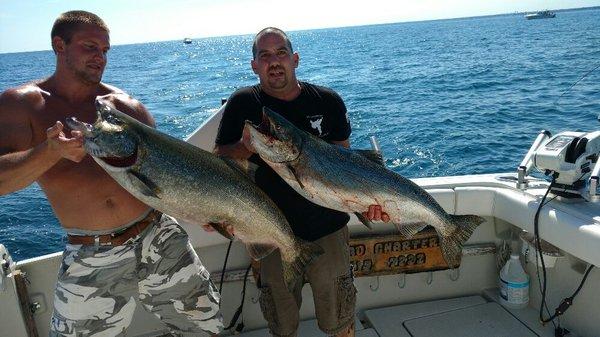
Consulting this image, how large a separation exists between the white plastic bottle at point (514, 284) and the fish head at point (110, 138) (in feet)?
11.5

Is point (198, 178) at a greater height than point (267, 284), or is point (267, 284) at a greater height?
point (198, 178)

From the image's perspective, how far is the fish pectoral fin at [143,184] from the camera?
2594 millimetres

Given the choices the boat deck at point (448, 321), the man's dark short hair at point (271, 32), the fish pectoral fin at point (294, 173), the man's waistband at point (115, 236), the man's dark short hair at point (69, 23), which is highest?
the man's dark short hair at point (69, 23)

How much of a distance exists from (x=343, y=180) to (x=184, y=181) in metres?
1.00

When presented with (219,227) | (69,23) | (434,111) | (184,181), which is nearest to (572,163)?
(219,227)

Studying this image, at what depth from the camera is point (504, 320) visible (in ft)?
13.8

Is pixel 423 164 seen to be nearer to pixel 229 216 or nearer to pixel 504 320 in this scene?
pixel 504 320

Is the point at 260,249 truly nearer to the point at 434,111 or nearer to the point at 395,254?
the point at 395,254

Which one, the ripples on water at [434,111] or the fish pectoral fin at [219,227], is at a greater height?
the fish pectoral fin at [219,227]

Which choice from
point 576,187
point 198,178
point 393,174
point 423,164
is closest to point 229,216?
point 198,178

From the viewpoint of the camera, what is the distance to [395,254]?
439 centimetres

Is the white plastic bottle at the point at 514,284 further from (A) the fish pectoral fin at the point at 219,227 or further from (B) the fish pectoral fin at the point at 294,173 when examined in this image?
(A) the fish pectoral fin at the point at 219,227

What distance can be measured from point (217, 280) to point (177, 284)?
1004mm

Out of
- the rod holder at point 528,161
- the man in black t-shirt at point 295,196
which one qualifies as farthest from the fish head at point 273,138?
the rod holder at point 528,161
